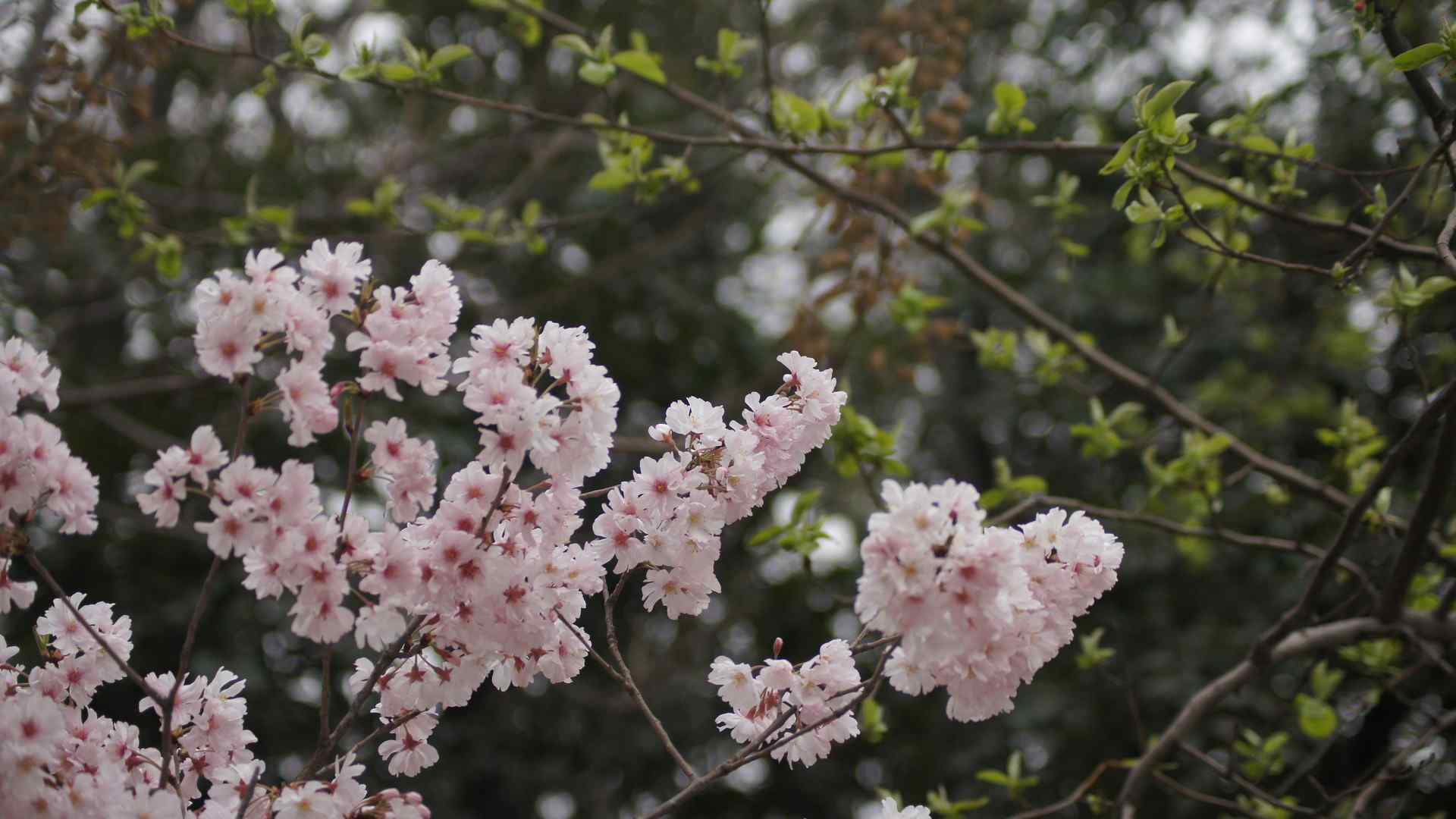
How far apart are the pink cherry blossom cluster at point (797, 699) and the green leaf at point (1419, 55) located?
1168mm

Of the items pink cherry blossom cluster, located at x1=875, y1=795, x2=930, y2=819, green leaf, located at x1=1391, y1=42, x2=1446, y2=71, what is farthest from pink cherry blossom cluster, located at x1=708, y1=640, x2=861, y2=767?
green leaf, located at x1=1391, y1=42, x2=1446, y2=71

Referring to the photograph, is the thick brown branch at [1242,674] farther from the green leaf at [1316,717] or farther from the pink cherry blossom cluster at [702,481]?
the pink cherry blossom cluster at [702,481]

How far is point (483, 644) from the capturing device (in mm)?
1431

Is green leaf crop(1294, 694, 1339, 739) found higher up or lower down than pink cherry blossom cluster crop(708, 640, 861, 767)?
lower down

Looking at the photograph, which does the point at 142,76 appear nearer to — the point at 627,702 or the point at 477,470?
the point at 627,702

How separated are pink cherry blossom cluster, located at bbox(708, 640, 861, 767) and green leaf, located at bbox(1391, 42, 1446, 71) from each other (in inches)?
46.0

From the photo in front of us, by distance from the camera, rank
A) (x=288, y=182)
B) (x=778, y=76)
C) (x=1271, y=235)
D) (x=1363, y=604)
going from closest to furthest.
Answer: (x=1363, y=604) < (x=1271, y=235) < (x=778, y=76) < (x=288, y=182)

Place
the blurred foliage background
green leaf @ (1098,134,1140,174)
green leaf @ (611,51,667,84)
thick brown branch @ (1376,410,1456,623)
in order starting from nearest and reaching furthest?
green leaf @ (1098,134,1140,174) → thick brown branch @ (1376,410,1456,623) → green leaf @ (611,51,667,84) → the blurred foliage background

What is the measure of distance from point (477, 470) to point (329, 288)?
0.93 ft

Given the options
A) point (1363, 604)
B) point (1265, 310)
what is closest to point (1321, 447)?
point (1265, 310)

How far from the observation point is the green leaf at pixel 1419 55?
1617mm

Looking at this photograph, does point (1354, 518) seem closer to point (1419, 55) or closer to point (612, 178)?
point (1419, 55)

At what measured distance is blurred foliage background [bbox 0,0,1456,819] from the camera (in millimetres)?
3949

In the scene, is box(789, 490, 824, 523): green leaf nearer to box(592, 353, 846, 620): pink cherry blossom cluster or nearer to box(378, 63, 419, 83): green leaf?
box(592, 353, 846, 620): pink cherry blossom cluster
